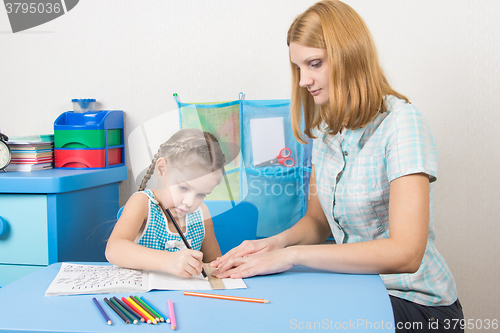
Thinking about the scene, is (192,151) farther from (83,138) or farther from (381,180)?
(83,138)

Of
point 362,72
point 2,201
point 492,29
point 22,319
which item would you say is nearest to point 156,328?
point 22,319

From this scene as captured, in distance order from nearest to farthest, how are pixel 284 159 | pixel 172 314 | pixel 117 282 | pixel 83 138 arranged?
1. pixel 172 314
2. pixel 117 282
3. pixel 284 159
4. pixel 83 138

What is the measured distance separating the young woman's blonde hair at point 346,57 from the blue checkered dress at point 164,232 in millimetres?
380

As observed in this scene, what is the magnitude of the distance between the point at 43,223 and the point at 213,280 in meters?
0.67

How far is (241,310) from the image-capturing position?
542 mm

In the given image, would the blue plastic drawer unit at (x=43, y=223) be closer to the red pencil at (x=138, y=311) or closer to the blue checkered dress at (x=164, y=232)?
the blue checkered dress at (x=164, y=232)

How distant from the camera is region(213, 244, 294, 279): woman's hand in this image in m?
0.70

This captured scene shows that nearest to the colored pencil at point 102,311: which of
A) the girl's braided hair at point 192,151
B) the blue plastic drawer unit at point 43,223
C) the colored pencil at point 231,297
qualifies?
the colored pencil at point 231,297

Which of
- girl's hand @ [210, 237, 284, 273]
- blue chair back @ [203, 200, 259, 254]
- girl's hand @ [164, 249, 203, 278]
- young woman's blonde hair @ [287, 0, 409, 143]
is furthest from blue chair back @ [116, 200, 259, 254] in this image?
young woman's blonde hair @ [287, 0, 409, 143]

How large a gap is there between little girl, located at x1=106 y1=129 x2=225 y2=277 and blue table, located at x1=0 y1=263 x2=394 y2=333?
166 millimetres

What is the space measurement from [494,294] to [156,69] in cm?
138

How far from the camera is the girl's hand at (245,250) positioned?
73 centimetres

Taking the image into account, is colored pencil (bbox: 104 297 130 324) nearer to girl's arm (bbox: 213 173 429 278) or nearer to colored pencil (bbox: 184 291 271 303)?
colored pencil (bbox: 184 291 271 303)

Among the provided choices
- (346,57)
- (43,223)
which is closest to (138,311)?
(346,57)
